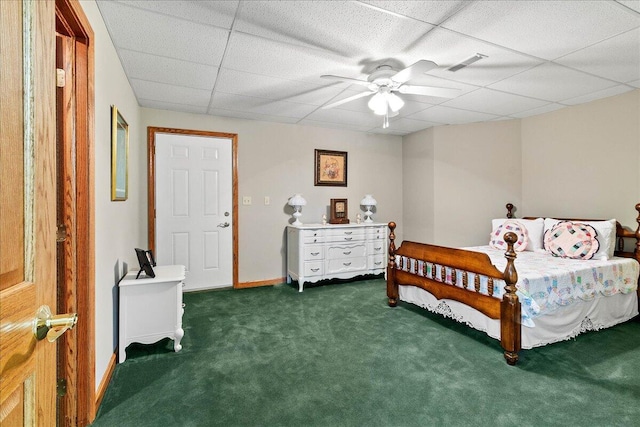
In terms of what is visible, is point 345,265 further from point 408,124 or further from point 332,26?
point 332,26

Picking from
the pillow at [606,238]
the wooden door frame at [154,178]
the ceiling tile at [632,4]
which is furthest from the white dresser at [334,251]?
the ceiling tile at [632,4]

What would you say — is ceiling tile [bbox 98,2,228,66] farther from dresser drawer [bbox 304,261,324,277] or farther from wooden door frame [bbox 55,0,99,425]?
dresser drawer [bbox 304,261,324,277]

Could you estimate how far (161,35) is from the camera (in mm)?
2213

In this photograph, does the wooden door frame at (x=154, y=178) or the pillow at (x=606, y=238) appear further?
the wooden door frame at (x=154, y=178)

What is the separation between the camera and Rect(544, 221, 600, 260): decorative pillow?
3.14 m

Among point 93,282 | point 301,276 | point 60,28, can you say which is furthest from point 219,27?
point 301,276

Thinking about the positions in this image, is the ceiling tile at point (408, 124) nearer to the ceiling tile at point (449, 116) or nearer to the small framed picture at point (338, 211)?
the ceiling tile at point (449, 116)

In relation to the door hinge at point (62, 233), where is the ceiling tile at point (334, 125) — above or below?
above

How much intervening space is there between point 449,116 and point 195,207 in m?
3.51

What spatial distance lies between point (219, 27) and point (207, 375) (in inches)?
91.5

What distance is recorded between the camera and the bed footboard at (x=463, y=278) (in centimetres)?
230

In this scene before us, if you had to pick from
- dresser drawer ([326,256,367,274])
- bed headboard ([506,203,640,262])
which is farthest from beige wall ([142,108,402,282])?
bed headboard ([506,203,640,262])

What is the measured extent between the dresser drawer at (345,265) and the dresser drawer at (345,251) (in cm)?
5

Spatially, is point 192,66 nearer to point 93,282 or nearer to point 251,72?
point 251,72
